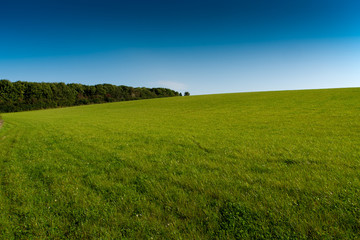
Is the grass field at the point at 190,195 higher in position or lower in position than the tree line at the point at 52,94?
lower

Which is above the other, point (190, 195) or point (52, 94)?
point (52, 94)

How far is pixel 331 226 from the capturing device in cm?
329

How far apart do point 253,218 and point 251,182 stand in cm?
152

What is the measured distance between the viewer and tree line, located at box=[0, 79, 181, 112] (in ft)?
218

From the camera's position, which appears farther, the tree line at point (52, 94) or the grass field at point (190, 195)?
the tree line at point (52, 94)

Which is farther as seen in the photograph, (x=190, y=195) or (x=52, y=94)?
(x=52, y=94)

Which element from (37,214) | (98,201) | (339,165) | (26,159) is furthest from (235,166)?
(26,159)

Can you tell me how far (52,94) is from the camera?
78250 millimetres

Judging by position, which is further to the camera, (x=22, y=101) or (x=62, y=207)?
(x=22, y=101)

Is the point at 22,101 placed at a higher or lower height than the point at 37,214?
higher

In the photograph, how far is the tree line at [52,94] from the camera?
218 feet

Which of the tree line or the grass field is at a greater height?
the tree line

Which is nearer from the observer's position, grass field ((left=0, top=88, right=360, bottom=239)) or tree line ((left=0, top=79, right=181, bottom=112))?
grass field ((left=0, top=88, right=360, bottom=239))

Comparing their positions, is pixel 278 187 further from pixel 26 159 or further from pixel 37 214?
pixel 26 159
